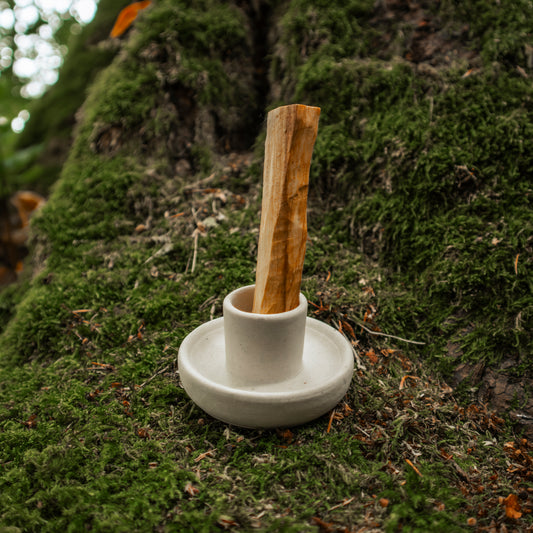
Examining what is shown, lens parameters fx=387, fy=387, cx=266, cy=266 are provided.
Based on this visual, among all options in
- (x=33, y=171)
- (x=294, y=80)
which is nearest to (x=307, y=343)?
(x=294, y=80)

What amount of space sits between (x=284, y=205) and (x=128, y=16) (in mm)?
3362

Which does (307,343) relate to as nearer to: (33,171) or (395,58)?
(395,58)

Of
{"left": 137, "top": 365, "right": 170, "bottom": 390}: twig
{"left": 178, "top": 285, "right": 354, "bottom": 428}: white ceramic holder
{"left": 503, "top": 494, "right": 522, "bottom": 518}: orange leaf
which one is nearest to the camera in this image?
{"left": 503, "top": 494, "right": 522, "bottom": 518}: orange leaf

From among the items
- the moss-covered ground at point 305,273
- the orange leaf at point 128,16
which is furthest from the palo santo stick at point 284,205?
the orange leaf at point 128,16

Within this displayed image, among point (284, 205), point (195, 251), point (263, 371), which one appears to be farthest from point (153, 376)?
point (284, 205)

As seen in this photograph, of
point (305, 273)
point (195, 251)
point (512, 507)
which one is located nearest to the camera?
point (512, 507)

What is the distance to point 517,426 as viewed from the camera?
1.71 meters

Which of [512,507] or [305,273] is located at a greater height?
[305,273]

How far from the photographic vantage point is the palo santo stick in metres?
1.47

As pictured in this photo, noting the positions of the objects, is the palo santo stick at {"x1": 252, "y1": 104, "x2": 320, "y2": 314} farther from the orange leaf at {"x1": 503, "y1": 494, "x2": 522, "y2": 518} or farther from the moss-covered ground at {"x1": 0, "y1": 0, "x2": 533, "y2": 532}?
the orange leaf at {"x1": 503, "y1": 494, "x2": 522, "y2": 518}

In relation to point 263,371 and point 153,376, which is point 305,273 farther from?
point 153,376

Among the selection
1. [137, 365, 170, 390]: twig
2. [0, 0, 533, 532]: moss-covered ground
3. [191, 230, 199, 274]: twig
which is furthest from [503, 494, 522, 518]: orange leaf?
[191, 230, 199, 274]: twig

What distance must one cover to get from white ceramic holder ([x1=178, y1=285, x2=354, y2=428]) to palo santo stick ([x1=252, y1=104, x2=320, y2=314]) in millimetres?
113

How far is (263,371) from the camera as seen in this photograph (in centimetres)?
158
